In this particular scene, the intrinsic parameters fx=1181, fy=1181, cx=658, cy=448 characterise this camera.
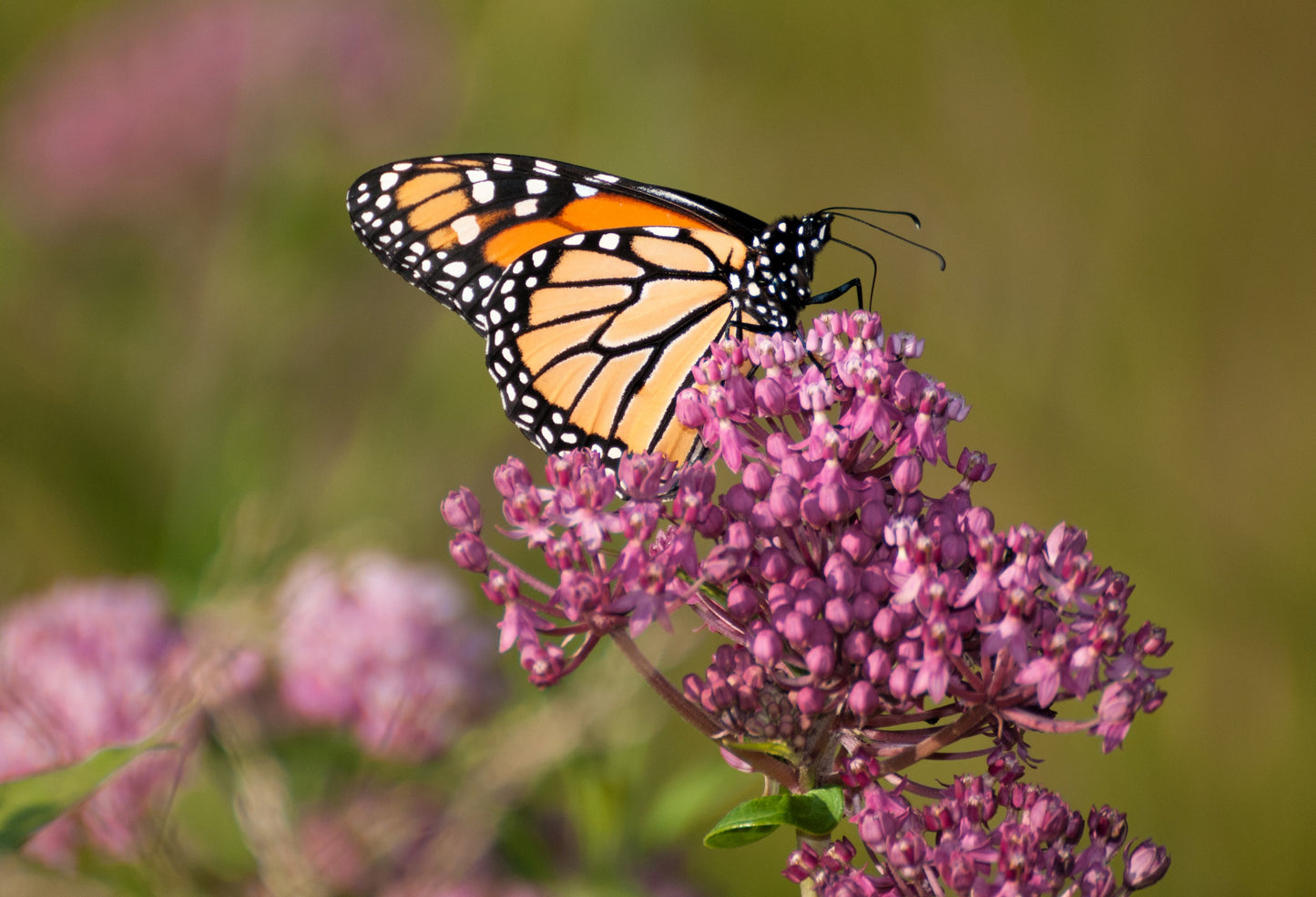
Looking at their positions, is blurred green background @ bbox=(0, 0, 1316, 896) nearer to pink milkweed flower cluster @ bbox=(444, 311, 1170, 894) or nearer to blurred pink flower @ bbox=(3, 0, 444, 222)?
blurred pink flower @ bbox=(3, 0, 444, 222)

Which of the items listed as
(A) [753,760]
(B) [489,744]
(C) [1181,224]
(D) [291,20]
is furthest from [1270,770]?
(D) [291,20]

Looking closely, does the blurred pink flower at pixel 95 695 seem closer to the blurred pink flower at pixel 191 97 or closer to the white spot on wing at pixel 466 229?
the white spot on wing at pixel 466 229

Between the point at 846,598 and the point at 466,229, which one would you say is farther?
the point at 466,229

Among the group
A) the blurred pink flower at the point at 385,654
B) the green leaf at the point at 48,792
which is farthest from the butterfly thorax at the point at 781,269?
the green leaf at the point at 48,792

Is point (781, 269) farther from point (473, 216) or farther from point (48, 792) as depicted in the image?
point (48, 792)

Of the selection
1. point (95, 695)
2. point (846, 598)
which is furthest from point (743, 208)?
point (846, 598)

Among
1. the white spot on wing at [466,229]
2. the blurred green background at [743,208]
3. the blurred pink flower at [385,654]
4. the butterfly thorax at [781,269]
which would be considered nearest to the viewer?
the butterfly thorax at [781,269]

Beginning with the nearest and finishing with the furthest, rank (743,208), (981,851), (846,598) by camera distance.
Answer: (981,851) → (846,598) → (743,208)
